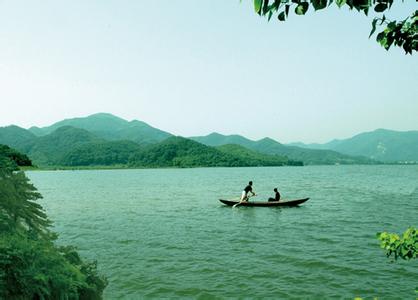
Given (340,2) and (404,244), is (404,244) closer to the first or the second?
(404,244)

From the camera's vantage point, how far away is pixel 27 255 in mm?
6242

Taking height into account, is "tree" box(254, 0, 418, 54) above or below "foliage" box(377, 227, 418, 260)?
above

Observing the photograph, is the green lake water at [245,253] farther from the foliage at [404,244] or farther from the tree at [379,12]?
the tree at [379,12]

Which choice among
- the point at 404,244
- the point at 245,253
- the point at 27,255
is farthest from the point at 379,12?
the point at 245,253

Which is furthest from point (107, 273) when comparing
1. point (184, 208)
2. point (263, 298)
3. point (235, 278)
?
point (184, 208)

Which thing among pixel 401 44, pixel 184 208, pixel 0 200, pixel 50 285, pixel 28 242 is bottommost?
pixel 184 208

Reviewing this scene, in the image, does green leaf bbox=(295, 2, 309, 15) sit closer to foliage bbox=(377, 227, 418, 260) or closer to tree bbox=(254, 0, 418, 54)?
tree bbox=(254, 0, 418, 54)

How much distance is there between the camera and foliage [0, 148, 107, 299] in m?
5.94

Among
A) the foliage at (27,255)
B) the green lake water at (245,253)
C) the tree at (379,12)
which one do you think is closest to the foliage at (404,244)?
the tree at (379,12)

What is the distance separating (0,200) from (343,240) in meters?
20.8

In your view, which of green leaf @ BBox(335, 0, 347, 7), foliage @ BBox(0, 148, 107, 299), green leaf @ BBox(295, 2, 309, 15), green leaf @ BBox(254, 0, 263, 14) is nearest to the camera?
green leaf @ BBox(254, 0, 263, 14)

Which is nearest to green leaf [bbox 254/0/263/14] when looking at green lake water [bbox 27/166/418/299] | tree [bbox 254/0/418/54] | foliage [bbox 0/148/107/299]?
tree [bbox 254/0/418/54]

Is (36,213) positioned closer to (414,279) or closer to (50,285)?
(50,285)

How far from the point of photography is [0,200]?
22.8 feet
